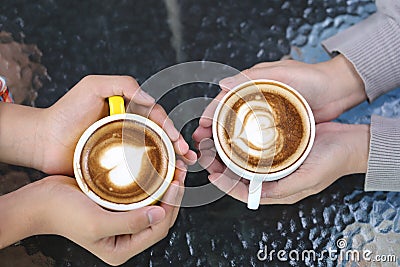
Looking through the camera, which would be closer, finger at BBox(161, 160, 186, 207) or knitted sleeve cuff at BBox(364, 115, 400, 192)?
finger at BBox(161, 160, 186, 207)

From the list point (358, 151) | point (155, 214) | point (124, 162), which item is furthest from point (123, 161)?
point (358, 151)

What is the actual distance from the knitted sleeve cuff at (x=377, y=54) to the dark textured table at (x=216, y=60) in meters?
0.04

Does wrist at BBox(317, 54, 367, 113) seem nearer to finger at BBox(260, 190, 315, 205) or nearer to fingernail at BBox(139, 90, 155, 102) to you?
finger at BBox(260, 190, 315, 205)

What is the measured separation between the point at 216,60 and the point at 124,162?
323 millimetres

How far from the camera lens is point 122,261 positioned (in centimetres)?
92

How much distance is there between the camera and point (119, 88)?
0.93m

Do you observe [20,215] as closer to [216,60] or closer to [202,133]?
[202,133]

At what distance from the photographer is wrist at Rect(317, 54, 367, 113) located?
3.42 ft

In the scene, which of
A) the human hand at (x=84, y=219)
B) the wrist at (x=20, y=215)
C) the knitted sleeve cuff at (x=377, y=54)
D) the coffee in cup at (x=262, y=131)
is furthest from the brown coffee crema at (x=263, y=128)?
the wrist at (x=20, y=215)

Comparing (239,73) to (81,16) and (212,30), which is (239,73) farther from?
(81,16)

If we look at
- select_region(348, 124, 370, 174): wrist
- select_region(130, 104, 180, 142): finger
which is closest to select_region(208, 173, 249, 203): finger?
select_region(130, 104, 180, 142): finger

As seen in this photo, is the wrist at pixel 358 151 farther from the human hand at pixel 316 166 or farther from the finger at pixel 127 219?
the finger at pixel 127 219

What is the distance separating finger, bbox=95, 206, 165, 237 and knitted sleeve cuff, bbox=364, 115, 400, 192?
0.40 m

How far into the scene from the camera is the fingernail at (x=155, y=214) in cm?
83
